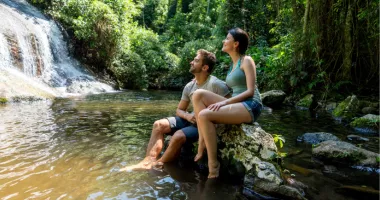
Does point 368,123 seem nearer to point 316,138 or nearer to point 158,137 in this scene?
point 316,138

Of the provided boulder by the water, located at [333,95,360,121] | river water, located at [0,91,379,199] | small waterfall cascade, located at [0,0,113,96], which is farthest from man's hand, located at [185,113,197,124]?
small waterfall cascade, located at [0,0,113,96]

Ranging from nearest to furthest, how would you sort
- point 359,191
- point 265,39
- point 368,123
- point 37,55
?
point 359,191
point 368,123
point 37,55
point 265,39

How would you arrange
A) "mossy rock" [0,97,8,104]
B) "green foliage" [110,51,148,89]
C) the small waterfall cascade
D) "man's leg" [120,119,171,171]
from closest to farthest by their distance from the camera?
"man's leg" [120,119,171,171]
"mossy rock" [0,97,8,104]
the small waterfall cascade
"green foliage" [110,51,148,89]

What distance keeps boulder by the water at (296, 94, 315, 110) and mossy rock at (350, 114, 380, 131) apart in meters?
3.16

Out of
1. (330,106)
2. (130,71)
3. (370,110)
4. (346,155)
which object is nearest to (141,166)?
(346,155)

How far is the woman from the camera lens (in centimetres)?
344

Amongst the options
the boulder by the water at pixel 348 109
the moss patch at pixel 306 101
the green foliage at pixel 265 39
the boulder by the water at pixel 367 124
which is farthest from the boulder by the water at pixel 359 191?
the moss patch at pixel 306 101

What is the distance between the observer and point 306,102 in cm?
1029

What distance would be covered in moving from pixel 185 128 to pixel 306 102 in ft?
24.5

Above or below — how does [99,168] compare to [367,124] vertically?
above

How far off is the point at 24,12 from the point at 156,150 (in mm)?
14615

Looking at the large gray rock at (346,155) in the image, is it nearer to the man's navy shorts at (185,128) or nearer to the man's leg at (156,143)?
the man's navy shorts at (185,128)

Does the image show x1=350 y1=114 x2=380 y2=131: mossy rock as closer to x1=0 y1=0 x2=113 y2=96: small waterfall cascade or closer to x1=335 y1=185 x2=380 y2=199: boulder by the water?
x1=335 y1=185 x2=380 y2=199: boulder by the water

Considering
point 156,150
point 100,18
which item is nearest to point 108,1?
point 100,18
